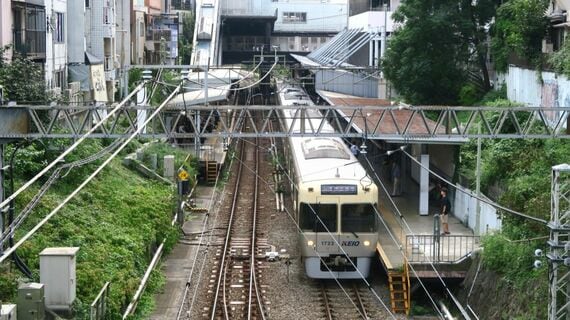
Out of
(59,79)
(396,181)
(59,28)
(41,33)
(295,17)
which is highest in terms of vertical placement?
(295,17)

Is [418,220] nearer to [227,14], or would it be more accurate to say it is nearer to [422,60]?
[422,60]

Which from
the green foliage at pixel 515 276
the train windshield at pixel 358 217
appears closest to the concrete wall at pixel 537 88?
the train windshield at pixel 358 217

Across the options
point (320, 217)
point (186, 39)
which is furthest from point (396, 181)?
point (186, 39)

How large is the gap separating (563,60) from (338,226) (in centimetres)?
688

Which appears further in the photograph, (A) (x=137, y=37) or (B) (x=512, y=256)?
(A) (x=137, y=37)

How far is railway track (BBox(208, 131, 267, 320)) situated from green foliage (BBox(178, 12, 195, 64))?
32195mm

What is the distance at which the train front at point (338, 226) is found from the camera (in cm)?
1747

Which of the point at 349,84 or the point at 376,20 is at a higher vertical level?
the point at 376,20

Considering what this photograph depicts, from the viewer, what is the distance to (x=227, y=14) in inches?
2547

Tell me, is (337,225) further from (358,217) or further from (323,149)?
(323,149)

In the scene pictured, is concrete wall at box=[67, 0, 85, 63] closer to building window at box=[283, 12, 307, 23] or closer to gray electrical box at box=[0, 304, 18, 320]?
gray electrical box at box=[0, 304, 18, 320]

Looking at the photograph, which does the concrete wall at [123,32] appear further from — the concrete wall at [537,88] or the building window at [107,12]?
the concrete wall at [537,88]

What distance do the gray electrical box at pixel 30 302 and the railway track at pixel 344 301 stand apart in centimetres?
598

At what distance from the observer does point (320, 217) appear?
1748cm
